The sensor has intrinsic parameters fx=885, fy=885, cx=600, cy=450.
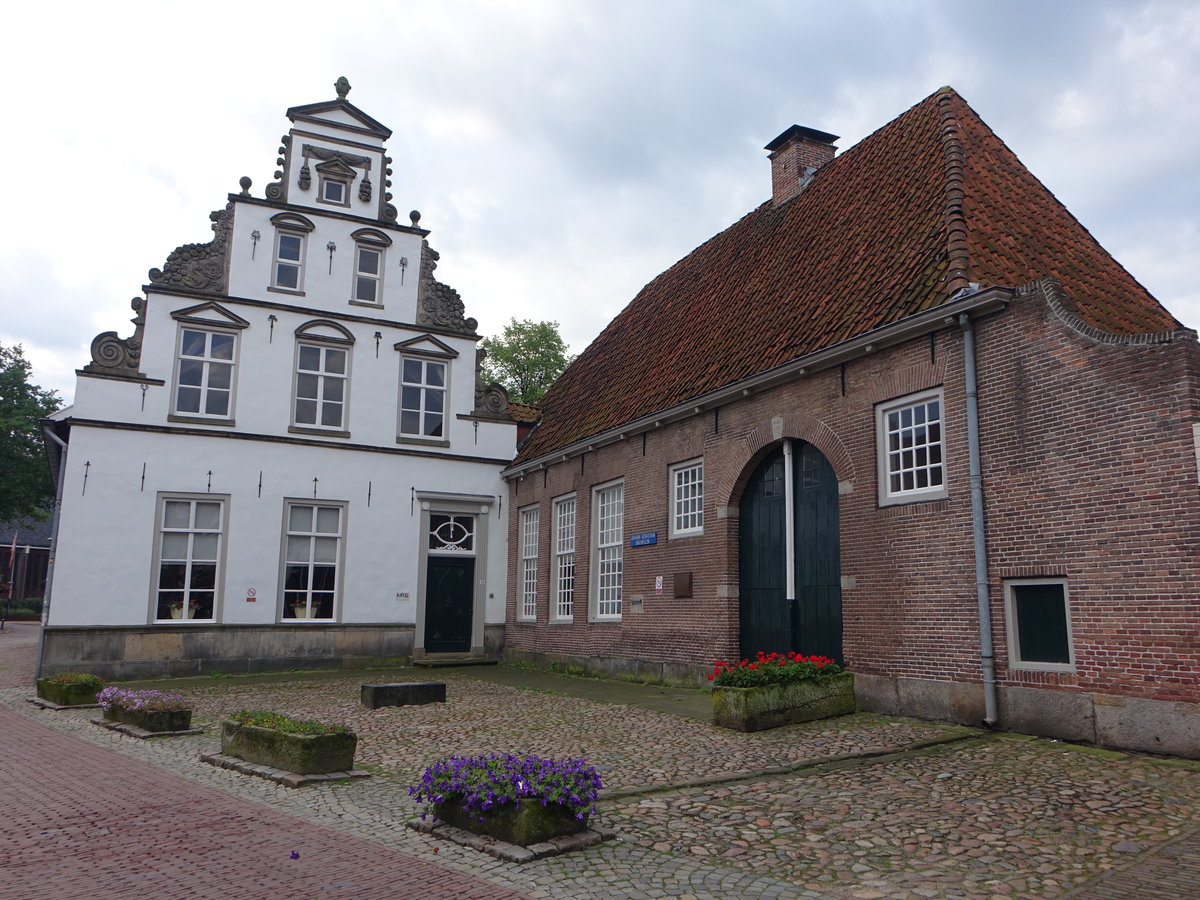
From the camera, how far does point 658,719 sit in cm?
1119

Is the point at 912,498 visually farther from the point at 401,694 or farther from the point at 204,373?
the point at 204,373

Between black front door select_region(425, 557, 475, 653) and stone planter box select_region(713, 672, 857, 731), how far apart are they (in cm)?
1204

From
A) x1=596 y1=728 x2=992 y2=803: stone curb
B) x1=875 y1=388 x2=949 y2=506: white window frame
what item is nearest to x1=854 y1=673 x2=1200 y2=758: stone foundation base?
x1=596 y1=728 x2=992 y2=803: stone curb

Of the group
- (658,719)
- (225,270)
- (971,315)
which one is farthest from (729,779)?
(225,270)

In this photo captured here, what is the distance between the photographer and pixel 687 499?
50.4 ft

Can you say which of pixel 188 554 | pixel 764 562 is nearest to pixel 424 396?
pixel 188 554

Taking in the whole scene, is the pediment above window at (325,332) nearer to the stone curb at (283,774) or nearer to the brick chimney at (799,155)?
the brick chimney at (799,155)

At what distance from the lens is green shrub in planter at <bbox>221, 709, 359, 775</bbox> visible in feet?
26.1

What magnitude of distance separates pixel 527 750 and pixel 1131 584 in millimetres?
6120

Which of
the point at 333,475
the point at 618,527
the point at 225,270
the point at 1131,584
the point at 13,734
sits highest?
the point at 225,270

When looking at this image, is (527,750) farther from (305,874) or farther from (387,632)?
(387,632)

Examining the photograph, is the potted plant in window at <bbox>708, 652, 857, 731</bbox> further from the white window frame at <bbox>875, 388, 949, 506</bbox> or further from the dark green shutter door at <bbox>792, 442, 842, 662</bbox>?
the white window frame at <bbox>875, 388, 949, 506</bbox>

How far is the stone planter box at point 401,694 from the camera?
42.1ft

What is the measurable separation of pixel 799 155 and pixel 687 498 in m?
7.78
